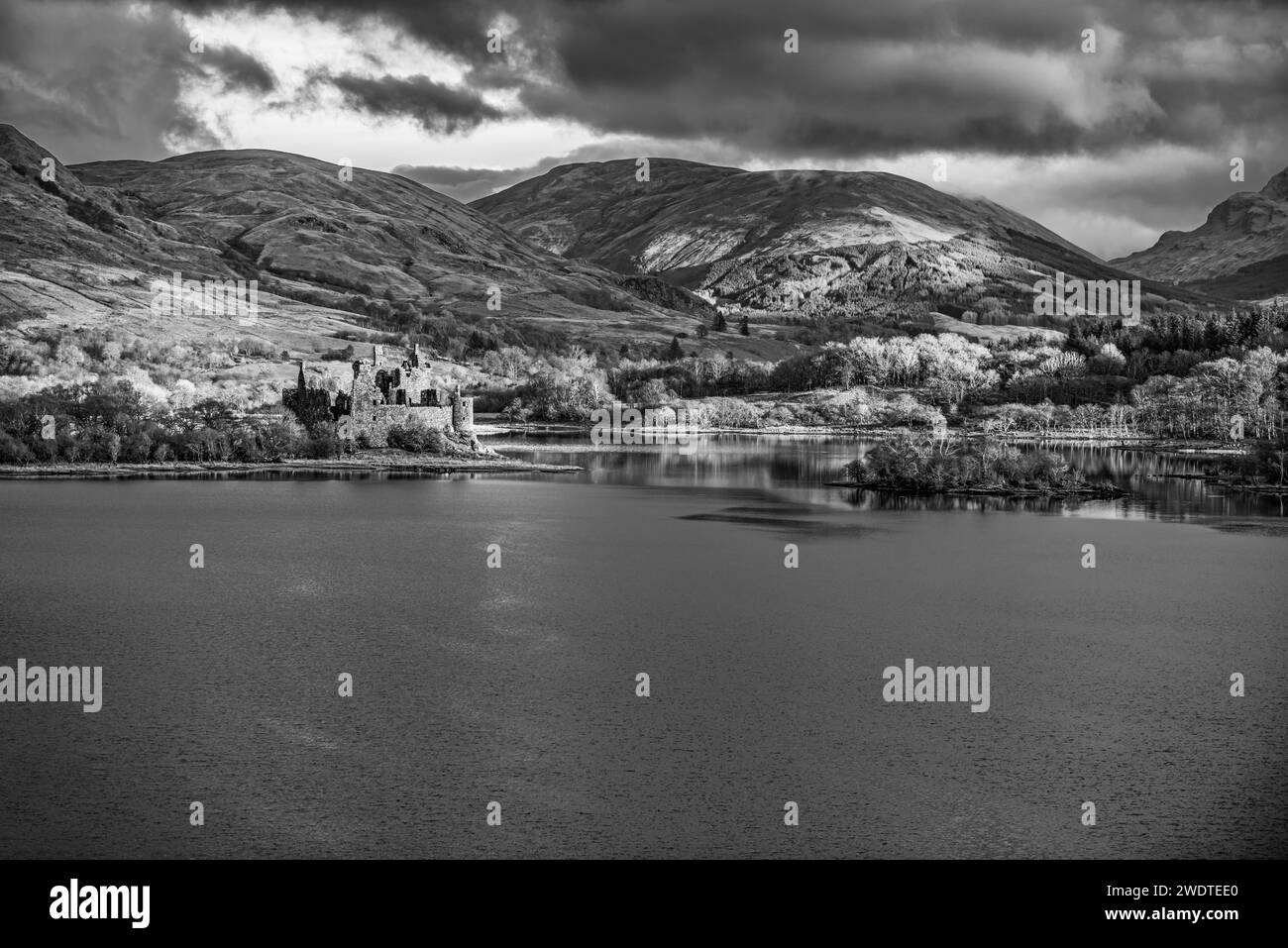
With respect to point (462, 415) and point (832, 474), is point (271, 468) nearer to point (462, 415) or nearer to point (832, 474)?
point (462, 415)

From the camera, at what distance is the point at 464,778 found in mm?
20281

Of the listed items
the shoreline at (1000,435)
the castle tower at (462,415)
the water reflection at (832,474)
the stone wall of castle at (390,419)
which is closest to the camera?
the water reflection at (832,474)

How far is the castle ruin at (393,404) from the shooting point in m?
89.6

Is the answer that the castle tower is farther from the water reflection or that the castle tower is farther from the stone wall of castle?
the water reflection

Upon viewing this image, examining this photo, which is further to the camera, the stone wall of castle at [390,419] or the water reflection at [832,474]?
the stone wall of castle at [390,419]

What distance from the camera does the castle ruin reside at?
89562mm

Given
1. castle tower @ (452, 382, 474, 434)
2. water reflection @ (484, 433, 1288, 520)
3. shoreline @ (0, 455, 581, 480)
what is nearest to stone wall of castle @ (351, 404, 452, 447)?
castle tower @ (452, 382, 474, 434)

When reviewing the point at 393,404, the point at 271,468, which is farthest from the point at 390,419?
the point at 271,468

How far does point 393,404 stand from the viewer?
298ft

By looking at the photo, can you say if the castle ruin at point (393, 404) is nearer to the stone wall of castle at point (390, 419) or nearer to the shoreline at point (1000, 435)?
the stone wall of castle at point (390, 419)

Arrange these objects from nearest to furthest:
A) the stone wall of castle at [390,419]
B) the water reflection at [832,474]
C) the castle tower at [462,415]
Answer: the water reflection at [832,474]
the stone wall of castle at [390,419]
the castle tower at [462,415]

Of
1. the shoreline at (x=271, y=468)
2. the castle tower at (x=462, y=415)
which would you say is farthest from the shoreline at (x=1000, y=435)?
the shoreline at (x=271, y=468)

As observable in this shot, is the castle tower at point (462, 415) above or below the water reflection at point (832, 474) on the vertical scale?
above
